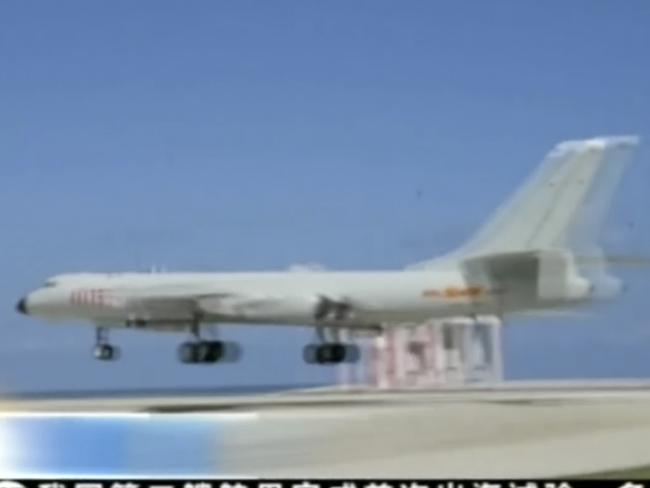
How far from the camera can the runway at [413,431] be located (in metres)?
8.52

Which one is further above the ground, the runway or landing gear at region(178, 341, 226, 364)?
landing gear at region(178, 341, 226, 364)

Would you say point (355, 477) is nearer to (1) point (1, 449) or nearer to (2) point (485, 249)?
(1) point (1, 449)

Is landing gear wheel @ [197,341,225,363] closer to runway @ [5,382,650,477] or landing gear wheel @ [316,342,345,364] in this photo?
runway @ [5,382,650,477]

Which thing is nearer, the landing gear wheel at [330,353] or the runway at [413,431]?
the runway at [413,431]

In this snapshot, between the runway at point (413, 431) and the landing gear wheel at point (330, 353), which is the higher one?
the landing gear wheel at point (330, 353)

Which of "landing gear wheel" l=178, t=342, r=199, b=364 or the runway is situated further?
"landing gear wheel" l=178, t=342, r=199, b=364

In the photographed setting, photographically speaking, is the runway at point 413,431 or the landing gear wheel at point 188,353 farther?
the landing gear wheel at point 188,353

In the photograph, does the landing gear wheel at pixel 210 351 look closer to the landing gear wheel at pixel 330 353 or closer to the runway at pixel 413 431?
the runway at pixel 413 431

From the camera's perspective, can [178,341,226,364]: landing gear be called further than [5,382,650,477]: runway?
Yes

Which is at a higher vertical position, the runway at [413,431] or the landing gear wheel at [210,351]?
the landing gear wheel at [210,351]

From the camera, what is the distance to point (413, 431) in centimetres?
957

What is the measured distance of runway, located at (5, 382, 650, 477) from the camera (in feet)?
28.0

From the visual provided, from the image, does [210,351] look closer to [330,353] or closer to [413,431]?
[330,353]

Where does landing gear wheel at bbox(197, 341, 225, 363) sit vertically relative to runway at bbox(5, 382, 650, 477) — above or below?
above
